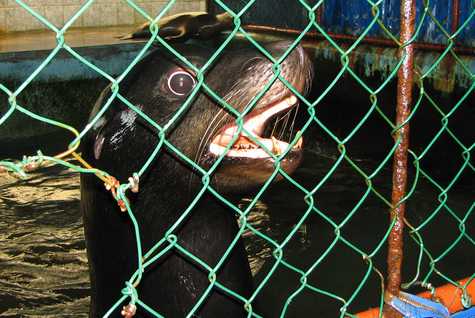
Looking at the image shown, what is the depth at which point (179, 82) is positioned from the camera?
2.25 m

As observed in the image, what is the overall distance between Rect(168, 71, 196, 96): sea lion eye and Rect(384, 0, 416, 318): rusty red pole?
26.9 inches

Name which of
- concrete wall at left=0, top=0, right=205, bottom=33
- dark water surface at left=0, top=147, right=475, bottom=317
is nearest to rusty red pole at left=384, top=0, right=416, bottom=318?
dark water surface at left=0, top=147, right=475, bottom=317

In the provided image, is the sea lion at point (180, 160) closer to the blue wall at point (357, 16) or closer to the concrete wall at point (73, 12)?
the blue wall at point (357, 16)

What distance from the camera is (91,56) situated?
7953 mm

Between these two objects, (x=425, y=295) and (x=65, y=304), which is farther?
(x=65, y=304)

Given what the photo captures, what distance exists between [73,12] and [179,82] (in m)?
10.4

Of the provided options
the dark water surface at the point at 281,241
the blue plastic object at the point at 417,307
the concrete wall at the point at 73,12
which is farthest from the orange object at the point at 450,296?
the concrete wall at the point at 73,12

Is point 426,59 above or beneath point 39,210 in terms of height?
above

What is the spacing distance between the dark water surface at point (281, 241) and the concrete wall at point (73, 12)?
6238mm

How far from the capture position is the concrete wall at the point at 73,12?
38.0 feet

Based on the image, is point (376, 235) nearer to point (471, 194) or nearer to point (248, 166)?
point (471, 194)

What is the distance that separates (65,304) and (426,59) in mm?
4680

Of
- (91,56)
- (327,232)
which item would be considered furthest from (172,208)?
(91,56)

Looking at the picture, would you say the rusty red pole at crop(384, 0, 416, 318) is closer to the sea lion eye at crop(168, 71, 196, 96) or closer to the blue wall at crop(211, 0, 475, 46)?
the sea lion eye at crop(168, 71, 196, 96)
